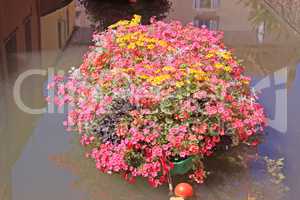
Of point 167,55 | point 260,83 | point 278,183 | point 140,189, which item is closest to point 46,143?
point 140,189

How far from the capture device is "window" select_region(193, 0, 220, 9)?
8.91m

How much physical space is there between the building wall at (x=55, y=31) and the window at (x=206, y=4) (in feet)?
8.17

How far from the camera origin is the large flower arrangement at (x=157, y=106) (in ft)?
9.16

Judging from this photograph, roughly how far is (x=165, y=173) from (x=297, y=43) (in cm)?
401

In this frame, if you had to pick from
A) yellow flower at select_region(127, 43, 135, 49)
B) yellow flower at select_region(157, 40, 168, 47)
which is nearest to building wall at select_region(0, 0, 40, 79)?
yellow flower at select_region(127, 43, 135, 49)

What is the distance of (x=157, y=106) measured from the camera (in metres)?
2.87

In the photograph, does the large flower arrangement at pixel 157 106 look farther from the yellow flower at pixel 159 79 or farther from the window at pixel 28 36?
the window at pixel 28 36

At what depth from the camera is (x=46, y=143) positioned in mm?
3561

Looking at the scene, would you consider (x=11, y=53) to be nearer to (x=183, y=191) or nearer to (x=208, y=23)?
(x=208, y=23)

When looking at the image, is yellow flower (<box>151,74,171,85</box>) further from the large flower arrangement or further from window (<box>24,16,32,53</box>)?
window (<box>24,16,32,53</box>)

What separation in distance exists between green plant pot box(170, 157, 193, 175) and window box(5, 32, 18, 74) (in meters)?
2.78

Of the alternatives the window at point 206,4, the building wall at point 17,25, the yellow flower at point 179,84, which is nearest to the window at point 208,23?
the window at point 206,4

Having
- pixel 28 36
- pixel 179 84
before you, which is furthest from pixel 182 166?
pixel 28 36

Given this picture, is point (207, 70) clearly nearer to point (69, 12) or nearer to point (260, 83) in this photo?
point (260, 83)
